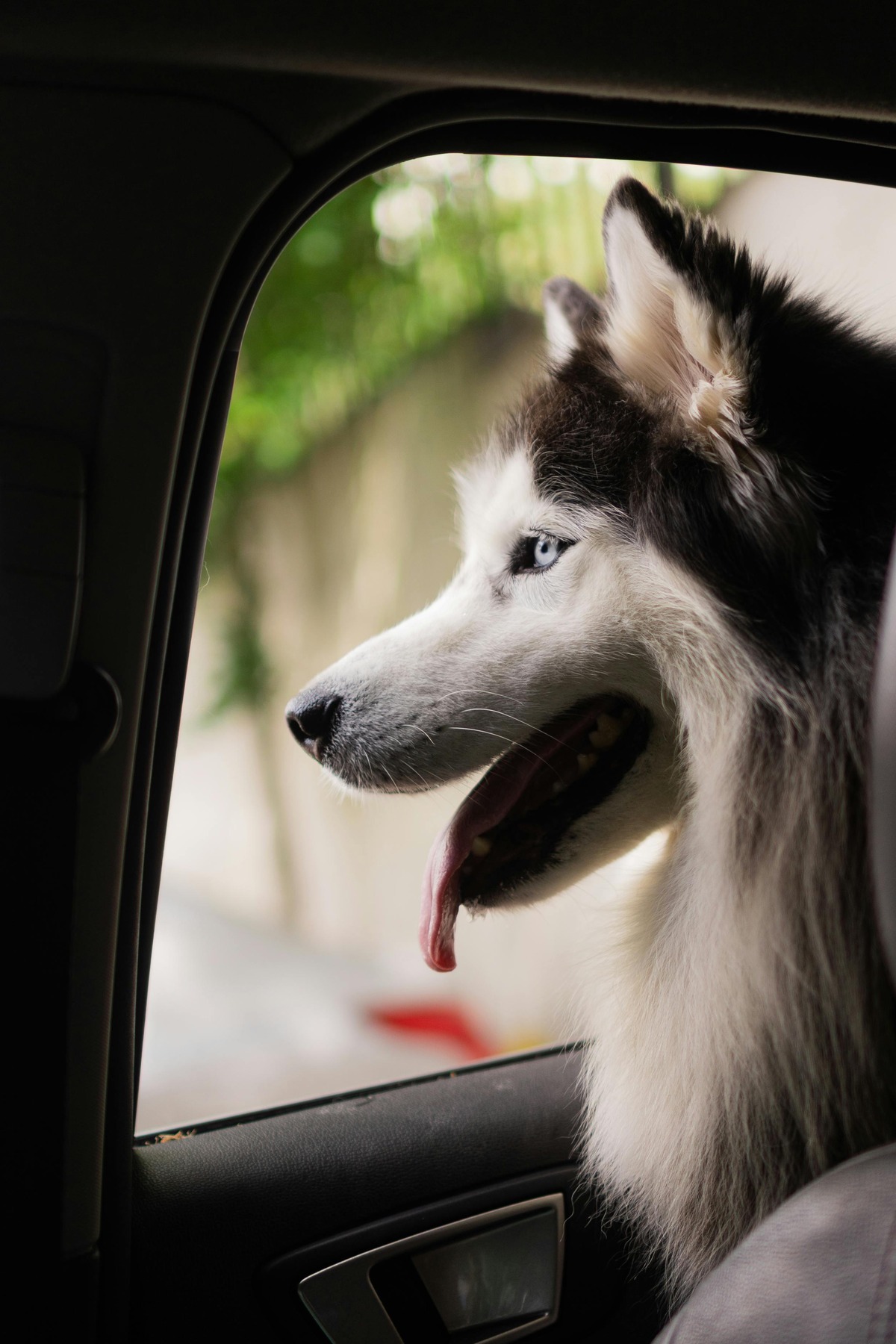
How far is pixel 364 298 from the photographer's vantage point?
9.62 ft

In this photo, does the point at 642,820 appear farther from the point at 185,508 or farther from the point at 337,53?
the point at 337,53

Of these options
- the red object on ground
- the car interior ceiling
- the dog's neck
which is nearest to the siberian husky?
the dog's neck

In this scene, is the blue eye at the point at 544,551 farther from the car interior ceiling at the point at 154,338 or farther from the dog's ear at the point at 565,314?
the car interior ceiling at the point at 154,338

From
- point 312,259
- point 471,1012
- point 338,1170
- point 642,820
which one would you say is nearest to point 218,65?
point 642,820

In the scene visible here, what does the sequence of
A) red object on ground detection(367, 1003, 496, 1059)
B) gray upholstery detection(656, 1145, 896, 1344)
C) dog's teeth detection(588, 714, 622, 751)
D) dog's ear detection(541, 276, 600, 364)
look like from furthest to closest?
red object on ground detection(367, 1003, 496, 1059) < dog's ear detection(541, 276, 600, 364) < dog's teeth detection(588, 714, 622, 751) < gray upholstery detection(656, 1145, 896, 1344)

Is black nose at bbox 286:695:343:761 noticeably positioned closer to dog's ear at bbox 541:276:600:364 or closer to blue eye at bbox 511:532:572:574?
blue eye at bbox 511:532:572:574

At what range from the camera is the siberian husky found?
86 cm

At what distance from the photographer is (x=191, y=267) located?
80cm

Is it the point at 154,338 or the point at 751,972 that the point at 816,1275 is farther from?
the point at 154,338

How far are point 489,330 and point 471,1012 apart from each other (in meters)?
2.00

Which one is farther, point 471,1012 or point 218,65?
point 471,1012

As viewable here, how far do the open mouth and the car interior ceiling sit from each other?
1.00 feet

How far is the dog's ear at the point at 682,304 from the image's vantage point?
88 centimetres

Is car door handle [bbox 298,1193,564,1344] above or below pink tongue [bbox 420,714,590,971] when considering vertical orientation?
below
